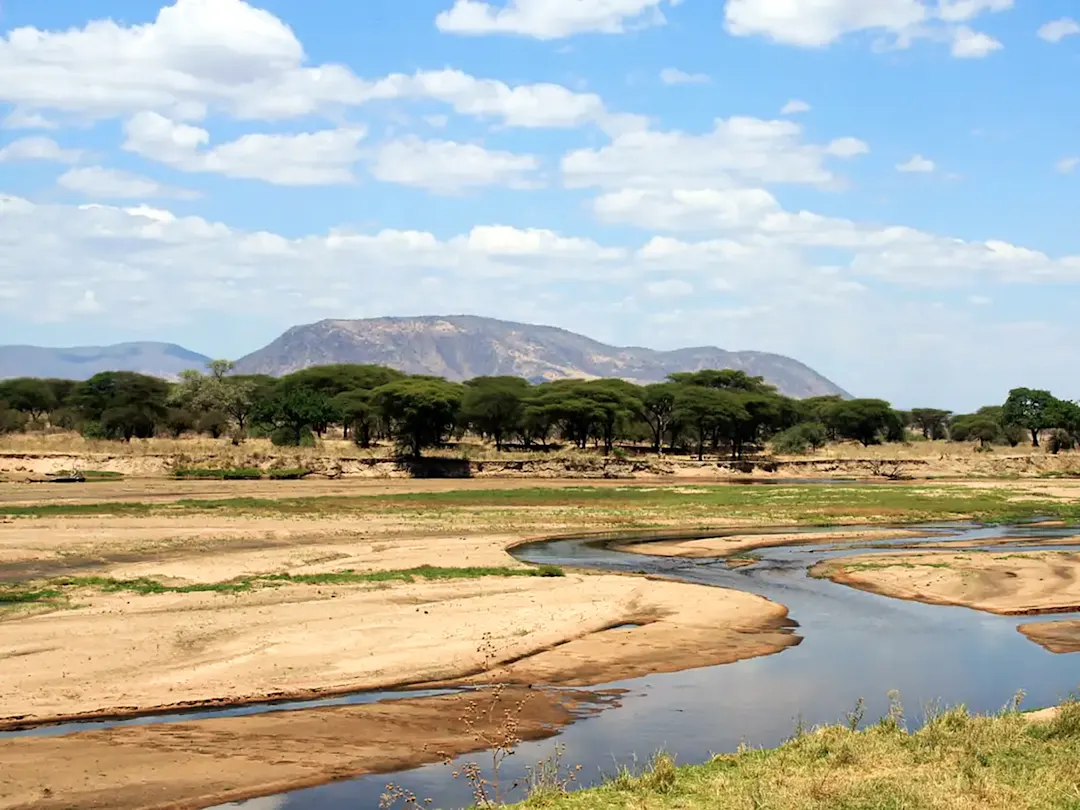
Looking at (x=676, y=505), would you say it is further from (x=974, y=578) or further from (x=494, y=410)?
(x=494, y=410)

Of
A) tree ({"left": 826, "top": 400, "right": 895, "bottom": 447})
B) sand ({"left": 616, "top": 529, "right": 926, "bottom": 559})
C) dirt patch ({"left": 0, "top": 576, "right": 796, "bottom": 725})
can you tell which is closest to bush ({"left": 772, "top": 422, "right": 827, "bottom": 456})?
tree ({"left": 826, "top": 400, "right": 895, "bottom": 447})

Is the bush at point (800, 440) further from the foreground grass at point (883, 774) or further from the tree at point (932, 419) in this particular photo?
the foreground grass at point (883, 774)

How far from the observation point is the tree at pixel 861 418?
14162 centimetres

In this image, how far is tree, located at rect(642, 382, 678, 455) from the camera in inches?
4723

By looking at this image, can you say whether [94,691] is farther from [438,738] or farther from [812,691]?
[812,691]

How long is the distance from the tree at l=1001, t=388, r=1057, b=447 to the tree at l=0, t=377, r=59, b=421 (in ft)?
373

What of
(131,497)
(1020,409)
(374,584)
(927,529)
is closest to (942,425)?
(1020,409)

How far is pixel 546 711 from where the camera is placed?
1878 centimetres

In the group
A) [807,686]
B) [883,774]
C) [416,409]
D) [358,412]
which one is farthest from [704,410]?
[883,774]

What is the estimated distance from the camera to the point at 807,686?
21.3m

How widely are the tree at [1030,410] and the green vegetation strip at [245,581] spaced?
111m

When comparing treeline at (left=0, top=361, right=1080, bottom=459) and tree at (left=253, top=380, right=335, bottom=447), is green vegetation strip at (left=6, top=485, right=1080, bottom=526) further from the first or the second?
tree at (left=253, top=380, right=335, bottom=447)

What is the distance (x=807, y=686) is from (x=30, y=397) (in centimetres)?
12368

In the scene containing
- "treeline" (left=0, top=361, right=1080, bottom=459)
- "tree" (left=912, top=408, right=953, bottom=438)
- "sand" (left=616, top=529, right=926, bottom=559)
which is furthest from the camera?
"tree" (left=912, top=408, right=953, bottom=438)
